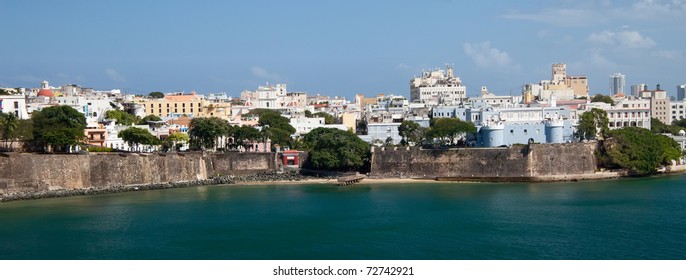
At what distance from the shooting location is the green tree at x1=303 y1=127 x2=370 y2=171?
1524 inches

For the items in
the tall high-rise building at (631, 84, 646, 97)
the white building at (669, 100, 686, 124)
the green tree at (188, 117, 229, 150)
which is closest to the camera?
the green tree at (188, 117, 229, 150)

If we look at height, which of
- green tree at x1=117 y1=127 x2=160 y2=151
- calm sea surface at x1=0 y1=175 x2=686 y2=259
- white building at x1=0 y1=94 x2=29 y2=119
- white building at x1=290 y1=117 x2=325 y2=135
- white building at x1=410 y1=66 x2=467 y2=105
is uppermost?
white building at x1=410 y1=66 x2=467 y2=105

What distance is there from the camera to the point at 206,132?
41312 mm

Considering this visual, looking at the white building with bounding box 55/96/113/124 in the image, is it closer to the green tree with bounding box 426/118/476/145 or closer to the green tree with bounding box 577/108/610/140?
the green tree with bounding box 426/118/476/145

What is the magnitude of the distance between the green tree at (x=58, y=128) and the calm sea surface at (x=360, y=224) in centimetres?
431

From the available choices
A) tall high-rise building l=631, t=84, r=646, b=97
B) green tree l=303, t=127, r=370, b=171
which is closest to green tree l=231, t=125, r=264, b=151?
green tree l=303, t=127, r=370, b=171

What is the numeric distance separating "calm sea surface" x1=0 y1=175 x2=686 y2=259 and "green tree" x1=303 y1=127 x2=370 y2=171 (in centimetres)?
470

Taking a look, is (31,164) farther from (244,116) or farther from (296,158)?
(244,116)

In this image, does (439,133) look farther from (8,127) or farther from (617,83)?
(617,83)

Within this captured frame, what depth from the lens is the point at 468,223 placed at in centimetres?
2428

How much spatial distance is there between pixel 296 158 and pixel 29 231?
1912 centimetres

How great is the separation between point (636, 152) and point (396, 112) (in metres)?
22.6

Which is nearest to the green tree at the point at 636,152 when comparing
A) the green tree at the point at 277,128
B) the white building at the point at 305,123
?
the green tree at the point at 277,128

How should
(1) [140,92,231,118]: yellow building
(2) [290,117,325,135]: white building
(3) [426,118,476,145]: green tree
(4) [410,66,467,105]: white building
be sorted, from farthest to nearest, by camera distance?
(4) [410,66,467,105]: white building < (1) [140,92,231,118]: yellow building < (2) [290,117,325,135]: white building < (3) [426,118,476,145]: green tree
